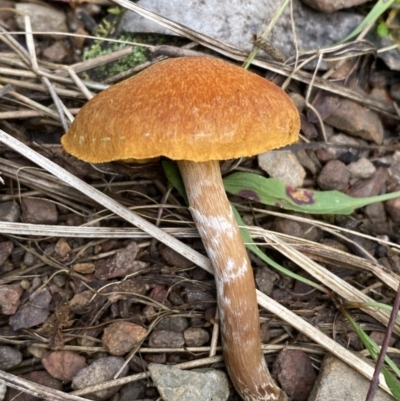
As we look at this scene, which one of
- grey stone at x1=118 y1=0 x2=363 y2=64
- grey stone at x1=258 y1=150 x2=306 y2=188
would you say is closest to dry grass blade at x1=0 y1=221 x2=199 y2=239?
grey stone at x1=258 y1=150 x2=306 y2=188

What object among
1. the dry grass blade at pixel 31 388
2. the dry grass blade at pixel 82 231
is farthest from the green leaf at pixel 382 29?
the dry grass blade at pixel 31 388

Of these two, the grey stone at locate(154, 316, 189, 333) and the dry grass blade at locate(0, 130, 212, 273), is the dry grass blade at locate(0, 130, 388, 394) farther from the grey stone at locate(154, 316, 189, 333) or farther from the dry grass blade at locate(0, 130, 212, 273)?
the grey stone at locate(154, 316, 189, 333)

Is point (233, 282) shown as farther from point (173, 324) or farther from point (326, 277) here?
point (326, 277)

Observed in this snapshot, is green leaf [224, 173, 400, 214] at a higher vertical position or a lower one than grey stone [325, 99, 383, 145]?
lower

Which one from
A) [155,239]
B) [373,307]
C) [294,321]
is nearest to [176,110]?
[155,239]

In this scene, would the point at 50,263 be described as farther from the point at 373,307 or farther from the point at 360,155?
the point at 360,155

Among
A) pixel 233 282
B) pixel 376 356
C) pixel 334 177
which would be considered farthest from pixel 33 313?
pixel 334 177
